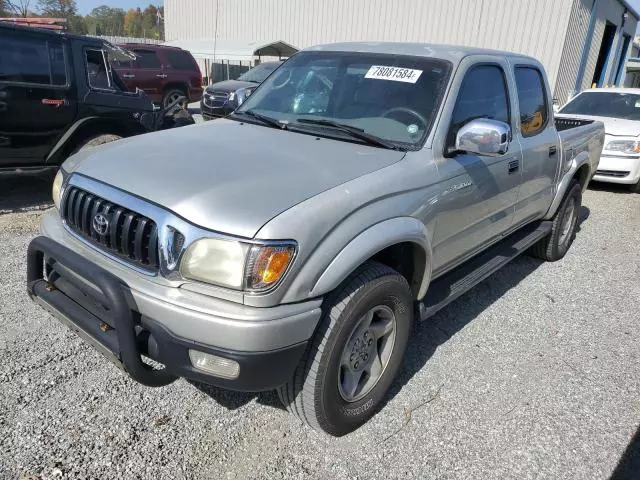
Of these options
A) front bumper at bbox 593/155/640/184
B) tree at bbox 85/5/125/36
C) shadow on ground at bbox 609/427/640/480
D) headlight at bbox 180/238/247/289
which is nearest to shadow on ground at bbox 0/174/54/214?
headlight at bbox 180/238/247/289

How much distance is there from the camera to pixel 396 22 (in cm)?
1984

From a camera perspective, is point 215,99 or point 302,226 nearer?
point 302,226

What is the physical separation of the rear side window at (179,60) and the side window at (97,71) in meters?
8.70

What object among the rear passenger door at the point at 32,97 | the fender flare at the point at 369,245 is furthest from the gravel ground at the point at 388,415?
the rear passenger door at the point at 32,97

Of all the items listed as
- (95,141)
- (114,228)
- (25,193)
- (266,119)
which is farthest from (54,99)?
(114,228)

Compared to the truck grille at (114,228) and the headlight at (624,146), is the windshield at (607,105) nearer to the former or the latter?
the headlight at (624,146)

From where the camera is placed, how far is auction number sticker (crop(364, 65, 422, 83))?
324 cm

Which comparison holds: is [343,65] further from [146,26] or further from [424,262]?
[146,26]

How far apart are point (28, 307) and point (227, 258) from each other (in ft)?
7.65

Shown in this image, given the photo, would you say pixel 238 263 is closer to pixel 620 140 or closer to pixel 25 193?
pixel 25 193

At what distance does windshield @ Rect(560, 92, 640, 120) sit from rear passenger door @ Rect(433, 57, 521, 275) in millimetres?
7154

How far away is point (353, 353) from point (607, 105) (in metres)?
Result: 9.54

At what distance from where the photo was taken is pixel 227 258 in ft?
6.89

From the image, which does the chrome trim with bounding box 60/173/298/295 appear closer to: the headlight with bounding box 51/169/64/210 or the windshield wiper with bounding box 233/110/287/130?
the headlight with bounding box 51/169/64/210
